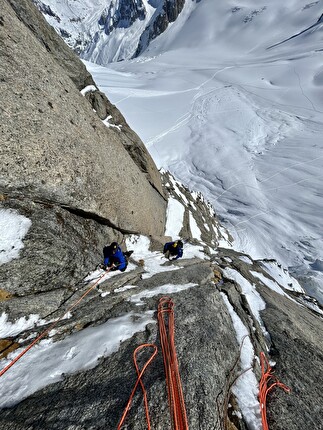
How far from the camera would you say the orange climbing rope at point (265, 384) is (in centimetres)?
474

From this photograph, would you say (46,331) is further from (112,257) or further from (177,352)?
(112,257)

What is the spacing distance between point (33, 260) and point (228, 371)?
17.6 ft

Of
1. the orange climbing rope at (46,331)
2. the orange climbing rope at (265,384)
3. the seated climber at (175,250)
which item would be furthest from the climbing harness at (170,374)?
the seated climber at (175,250)

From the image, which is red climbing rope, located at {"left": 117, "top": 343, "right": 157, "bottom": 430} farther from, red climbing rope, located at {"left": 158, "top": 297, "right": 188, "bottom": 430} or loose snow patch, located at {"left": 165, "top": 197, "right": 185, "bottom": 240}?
loose snow patch, located at {"left": 165, "top": 197, "right": 185, "bottom": 240}

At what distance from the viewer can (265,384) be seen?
5445 millimetres

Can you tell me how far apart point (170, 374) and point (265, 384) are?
2.31 m

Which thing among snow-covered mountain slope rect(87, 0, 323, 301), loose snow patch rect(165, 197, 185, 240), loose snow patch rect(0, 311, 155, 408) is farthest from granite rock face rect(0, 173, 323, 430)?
snow-covered mountain slope rect(87, 0, 323, 301)

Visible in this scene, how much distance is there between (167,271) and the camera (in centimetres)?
1023

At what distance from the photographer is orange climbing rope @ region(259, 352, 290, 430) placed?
4743 mm

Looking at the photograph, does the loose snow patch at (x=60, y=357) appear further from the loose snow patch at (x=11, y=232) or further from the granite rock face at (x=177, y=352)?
the loose snow patch at (x=11, y=232)

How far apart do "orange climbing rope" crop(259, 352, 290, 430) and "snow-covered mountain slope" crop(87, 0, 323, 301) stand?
24.5m

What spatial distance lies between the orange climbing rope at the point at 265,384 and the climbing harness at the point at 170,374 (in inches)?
60.9

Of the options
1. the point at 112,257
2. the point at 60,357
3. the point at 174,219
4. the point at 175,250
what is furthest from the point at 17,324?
the point at 174,219

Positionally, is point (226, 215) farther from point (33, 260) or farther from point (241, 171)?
point (33, 260)
